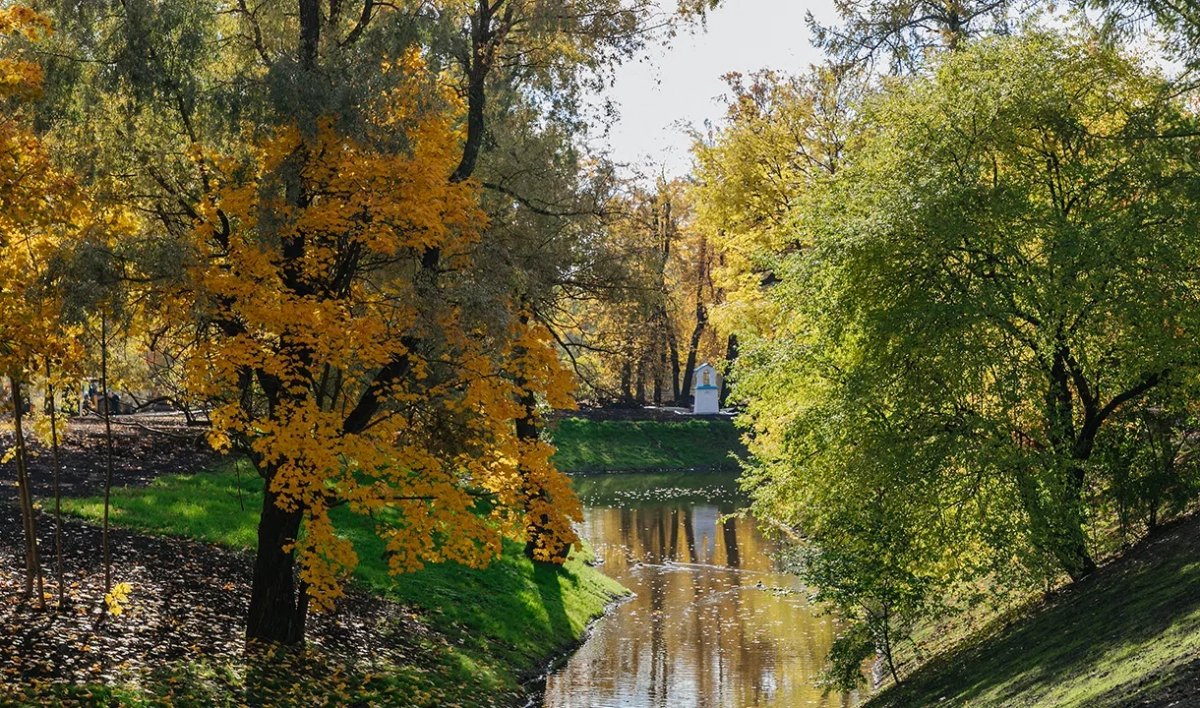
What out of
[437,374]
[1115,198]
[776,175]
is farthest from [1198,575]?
[776,175]

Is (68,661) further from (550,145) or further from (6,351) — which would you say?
(550,145)

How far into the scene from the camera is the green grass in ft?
192

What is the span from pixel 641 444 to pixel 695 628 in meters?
36.4

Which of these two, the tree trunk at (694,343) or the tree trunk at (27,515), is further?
the tree trunk at (694,343)

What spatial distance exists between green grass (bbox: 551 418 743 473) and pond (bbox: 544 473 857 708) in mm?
16368

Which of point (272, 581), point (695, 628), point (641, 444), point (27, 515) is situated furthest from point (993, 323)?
point (641, 444)

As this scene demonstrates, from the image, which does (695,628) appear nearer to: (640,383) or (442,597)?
(442,597)

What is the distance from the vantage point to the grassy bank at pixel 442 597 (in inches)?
686

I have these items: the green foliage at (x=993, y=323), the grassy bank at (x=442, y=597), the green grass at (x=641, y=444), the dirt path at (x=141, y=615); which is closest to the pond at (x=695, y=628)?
the grassy bank at (x=442, y=597)

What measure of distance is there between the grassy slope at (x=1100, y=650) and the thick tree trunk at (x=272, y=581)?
8.41 metres

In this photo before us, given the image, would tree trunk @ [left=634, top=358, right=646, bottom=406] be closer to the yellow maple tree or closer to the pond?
the pond

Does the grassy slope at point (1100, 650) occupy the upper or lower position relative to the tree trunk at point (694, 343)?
lower

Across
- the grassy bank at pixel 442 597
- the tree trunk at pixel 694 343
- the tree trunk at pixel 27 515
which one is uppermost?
the tree trunk at pixel 694 343

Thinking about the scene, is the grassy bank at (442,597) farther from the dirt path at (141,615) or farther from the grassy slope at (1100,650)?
the grassy slope at (1100,650)
